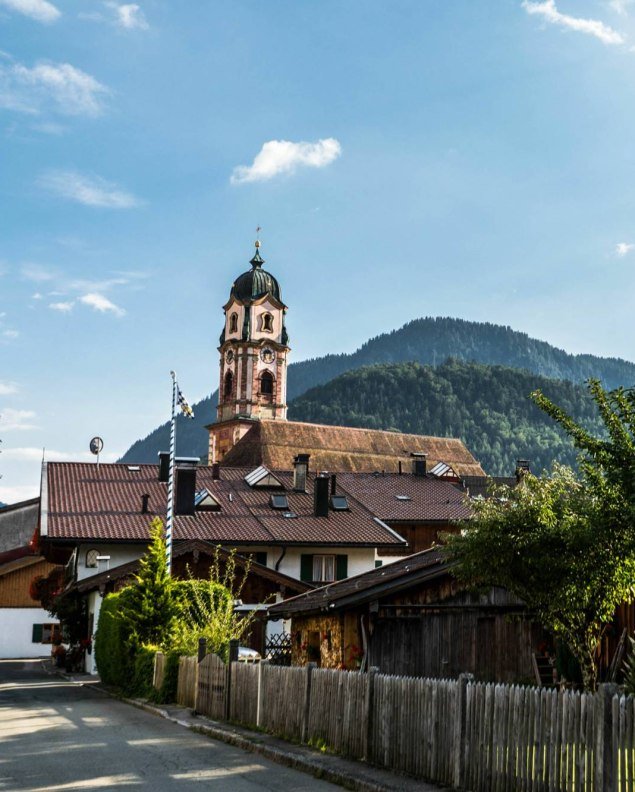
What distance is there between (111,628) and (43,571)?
34.1 meters

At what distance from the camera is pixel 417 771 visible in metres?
12.2

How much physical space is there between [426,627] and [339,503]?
22111mm

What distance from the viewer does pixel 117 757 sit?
14453 mm

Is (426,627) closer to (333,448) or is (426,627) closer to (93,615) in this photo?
(93,615)

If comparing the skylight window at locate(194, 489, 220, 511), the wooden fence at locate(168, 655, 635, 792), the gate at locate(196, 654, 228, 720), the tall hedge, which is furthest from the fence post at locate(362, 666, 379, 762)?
the skylight window at locate(194, 489, 220, 511)

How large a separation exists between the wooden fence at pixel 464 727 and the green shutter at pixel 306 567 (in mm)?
25822

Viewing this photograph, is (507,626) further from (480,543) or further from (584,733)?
(584,733)

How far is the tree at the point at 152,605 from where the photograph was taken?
26641mm

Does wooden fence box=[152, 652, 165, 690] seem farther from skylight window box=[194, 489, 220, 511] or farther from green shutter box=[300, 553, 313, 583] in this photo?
skylight window box=[194, 489, 220, 511]

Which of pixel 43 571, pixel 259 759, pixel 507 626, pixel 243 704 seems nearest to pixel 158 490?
pixel 43 571

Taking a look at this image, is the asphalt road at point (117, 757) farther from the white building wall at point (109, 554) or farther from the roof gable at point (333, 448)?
the roof gable at point (333, 448)

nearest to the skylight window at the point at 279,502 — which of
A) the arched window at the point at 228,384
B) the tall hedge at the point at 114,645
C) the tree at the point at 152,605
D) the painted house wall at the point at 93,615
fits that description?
the painted house wall at the point at 93,615

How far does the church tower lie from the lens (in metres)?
107

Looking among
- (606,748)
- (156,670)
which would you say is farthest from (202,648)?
(606,748)
